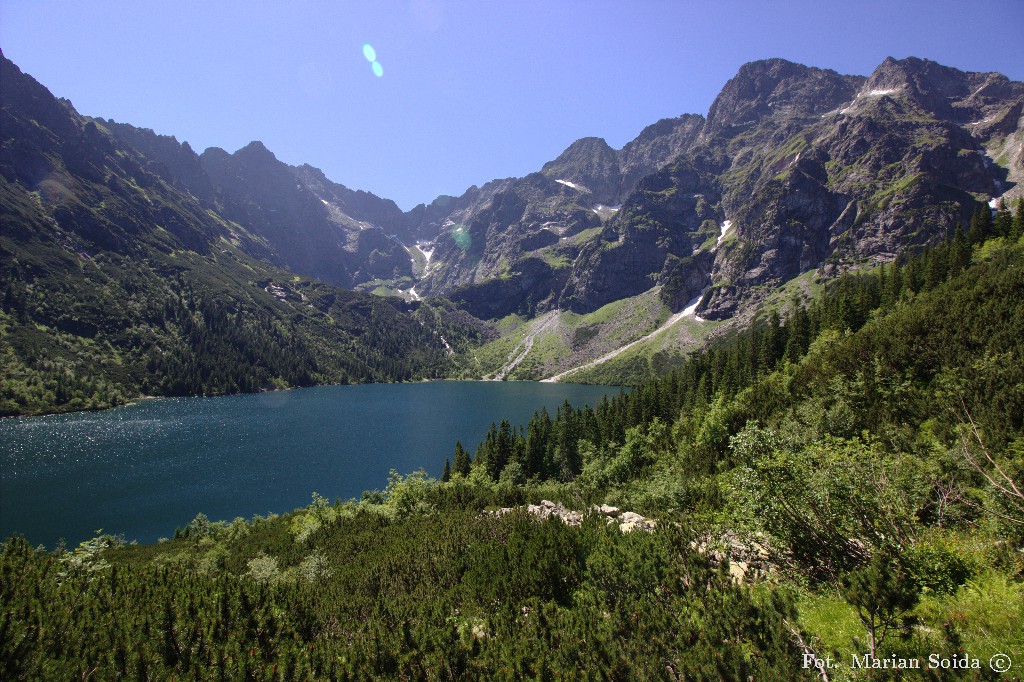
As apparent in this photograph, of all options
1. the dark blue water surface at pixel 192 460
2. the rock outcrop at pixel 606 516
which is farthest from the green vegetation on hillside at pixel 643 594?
the dark blue water surface at pixel 192 460

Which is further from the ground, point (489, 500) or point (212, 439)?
point (489, 500)

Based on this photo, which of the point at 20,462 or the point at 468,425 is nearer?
the point at 20,462

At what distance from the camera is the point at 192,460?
87.6m

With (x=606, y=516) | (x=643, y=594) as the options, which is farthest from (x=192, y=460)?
(x=643, y=594)

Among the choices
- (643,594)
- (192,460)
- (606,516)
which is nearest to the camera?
(643,594)

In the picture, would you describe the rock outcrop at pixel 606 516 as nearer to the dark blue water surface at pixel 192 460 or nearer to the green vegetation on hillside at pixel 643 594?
the green vegetation on hillside at pixel 643 594

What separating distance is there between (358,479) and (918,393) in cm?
7988

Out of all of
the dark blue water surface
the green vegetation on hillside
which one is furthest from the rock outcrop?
the dark blue water surface

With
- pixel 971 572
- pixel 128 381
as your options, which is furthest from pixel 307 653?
pixel 128 381

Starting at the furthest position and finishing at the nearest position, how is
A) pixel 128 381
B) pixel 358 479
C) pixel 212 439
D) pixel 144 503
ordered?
Answer: 1. pixel 128 381
2. pixel 212 439
3. pixel 358 479
4. pixel 144 503

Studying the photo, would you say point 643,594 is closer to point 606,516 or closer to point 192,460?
point 606,516

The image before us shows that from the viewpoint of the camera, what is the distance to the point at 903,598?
7.20m

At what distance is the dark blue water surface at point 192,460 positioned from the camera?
202 ft

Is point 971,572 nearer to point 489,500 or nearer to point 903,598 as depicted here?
point 903,598
